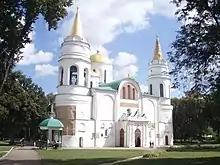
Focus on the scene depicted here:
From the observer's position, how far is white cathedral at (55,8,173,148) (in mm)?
60719

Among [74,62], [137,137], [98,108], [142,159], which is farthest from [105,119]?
[142,159]

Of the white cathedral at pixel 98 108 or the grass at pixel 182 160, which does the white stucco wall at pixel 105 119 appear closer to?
the white cathedral at pixel 98 108

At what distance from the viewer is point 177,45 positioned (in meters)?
24.3

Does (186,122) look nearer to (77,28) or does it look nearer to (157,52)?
(157,52)

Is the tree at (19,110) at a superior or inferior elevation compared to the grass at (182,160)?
superior

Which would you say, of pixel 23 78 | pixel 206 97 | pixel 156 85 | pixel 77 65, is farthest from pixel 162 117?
pixel 206 97

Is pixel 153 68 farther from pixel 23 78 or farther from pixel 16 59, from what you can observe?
pixel 16 59

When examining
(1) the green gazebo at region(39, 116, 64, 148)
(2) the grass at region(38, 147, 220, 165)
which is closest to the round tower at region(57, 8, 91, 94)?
(1) the green gazebo at region(39, 116, 64, 148)

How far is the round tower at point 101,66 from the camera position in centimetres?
7688

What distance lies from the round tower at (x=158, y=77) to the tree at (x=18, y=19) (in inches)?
2190

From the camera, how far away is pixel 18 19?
21594 millimetres

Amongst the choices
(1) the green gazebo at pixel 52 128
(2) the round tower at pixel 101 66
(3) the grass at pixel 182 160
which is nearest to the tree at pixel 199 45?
(3) the grass at pixel 182 160

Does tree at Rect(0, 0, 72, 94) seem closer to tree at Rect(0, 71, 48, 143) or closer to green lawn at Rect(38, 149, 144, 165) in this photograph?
green lawn at Rect(38, 149, 144, 165)

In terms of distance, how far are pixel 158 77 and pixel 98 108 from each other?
60.6 ft
